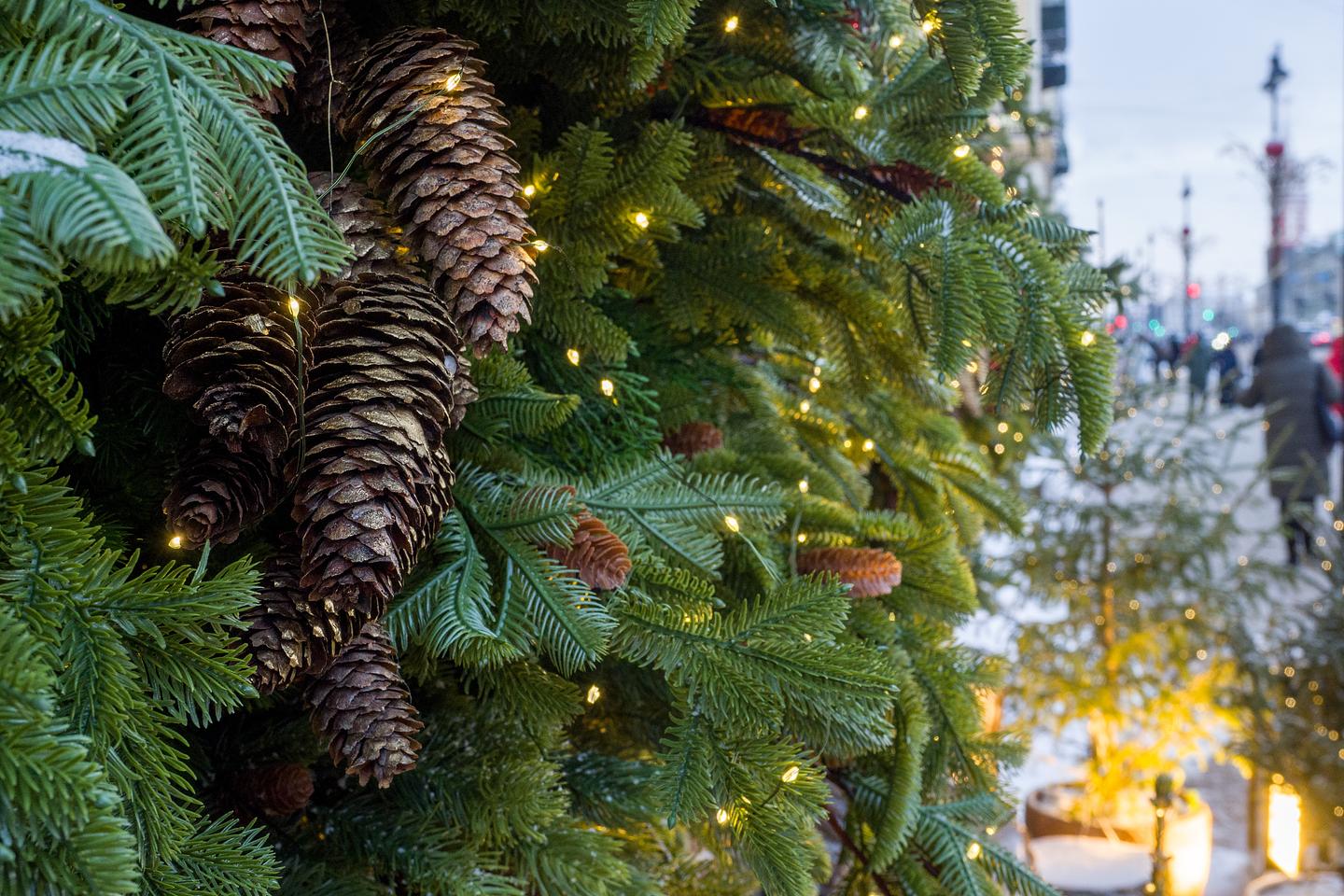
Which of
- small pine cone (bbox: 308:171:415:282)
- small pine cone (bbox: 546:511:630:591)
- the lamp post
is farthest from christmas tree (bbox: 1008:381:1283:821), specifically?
the lamp post

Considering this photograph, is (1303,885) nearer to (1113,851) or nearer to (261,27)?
(1113,851)

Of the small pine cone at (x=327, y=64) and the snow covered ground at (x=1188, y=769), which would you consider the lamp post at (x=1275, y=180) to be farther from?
the small pine cone at (x=327, y=64)

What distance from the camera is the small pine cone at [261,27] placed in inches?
13.2

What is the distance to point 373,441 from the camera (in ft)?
1.08

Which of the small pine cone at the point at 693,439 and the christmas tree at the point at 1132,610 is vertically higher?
the small pine cone at the point at 693,439

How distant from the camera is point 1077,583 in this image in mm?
2703

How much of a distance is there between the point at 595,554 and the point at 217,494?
0.55ft

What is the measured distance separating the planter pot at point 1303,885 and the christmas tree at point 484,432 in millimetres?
1811

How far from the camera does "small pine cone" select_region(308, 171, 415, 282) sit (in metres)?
0.37

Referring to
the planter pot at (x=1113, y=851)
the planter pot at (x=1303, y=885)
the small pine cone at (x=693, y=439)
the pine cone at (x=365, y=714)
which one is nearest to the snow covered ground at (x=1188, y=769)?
the planter pot at (x=1113, y=851)

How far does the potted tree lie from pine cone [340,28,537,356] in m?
2.34

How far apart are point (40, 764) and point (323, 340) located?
0.54 ft

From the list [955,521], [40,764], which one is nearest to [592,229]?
[40,764]

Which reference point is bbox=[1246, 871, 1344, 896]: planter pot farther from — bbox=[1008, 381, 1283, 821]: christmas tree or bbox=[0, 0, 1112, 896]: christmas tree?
bbox=[0, 0, 1112, 896]: christmas tree
